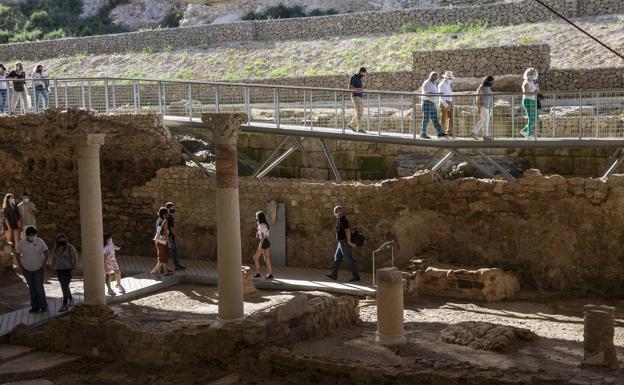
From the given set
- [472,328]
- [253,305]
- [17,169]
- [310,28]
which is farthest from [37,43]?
[472,328]

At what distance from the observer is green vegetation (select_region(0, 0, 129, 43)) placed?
52219mm

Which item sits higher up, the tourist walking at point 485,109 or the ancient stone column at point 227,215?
the tourist walking at point 485,109

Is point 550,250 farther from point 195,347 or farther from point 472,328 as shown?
point 195,347

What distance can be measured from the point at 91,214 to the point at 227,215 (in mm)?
2374

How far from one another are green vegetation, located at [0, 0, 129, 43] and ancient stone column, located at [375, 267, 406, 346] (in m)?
43.7

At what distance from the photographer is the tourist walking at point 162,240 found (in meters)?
16.3

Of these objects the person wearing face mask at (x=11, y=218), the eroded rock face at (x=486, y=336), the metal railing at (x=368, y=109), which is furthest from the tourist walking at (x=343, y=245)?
the person wearing face mask at (x=11, y=218)

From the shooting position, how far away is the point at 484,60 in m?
25.3

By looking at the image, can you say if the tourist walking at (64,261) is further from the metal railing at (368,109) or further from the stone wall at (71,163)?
the stone wall at (71,163)

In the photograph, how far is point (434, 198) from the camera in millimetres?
16156

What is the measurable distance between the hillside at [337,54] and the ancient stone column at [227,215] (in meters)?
16.7

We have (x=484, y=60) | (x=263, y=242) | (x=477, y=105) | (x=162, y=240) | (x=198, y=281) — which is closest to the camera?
(x=263, y=242)

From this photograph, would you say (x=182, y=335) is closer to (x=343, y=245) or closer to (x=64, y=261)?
(x=64, y=261)

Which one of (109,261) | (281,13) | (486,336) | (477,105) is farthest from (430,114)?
(281,13)
